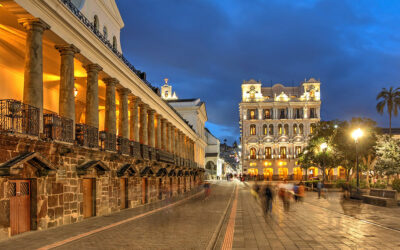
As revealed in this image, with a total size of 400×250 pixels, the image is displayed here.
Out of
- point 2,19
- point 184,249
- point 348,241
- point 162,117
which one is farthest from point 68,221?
point 162,117

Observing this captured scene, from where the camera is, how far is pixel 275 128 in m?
101

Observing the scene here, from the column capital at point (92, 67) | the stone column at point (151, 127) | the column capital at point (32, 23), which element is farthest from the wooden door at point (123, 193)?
the column capital at point (32, 23)

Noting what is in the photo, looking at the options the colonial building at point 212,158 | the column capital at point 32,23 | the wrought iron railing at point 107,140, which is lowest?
the colonial building at point 212,158

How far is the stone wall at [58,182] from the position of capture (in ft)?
40.8

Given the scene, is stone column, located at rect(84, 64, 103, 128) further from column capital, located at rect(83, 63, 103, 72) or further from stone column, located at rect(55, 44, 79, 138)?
stone column, located at rect(55, 44, 79, 138)

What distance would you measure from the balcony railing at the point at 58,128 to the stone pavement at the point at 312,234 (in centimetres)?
769

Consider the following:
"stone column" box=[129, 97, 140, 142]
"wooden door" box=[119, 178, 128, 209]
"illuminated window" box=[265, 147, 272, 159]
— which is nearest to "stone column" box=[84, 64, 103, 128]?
"wooden door" box=[119, 178, 128, 209]

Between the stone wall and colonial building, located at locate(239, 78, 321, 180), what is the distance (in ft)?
263

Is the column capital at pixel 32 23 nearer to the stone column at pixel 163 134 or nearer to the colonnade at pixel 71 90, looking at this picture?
the colonnade at pixel 71 90

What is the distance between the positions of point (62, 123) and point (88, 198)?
4.73 m

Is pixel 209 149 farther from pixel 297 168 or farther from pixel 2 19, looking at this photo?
pixel 2 19

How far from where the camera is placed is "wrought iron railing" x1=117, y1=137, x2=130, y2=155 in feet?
76.8

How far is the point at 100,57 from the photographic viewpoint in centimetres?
2116

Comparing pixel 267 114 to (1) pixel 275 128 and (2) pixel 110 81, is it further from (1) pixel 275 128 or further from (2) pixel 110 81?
(2) pixel 110 81
